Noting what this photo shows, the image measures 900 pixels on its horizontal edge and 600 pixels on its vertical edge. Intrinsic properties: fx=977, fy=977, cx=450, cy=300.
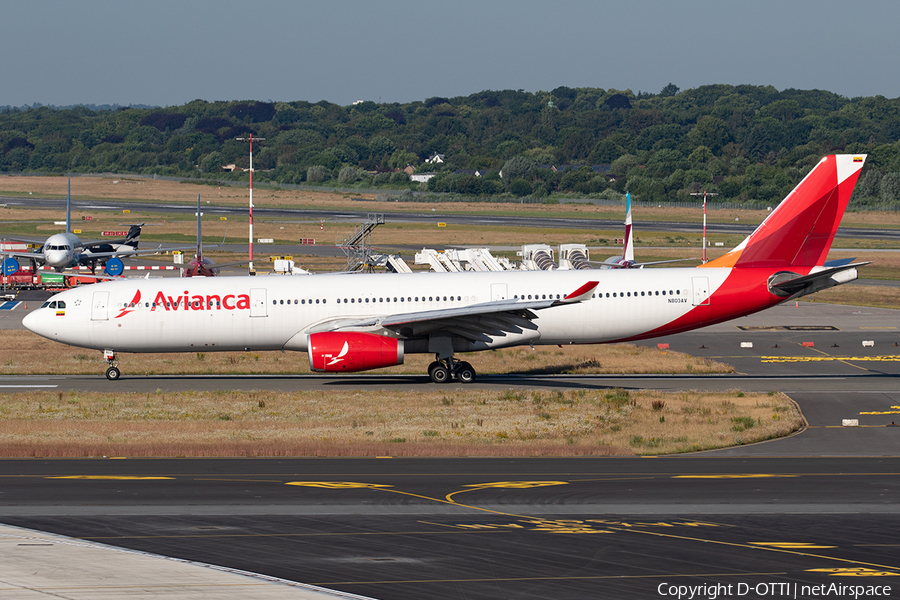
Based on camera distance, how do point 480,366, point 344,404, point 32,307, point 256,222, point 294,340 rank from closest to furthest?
point 344,404 < point 294,340 < point 480,366 < point 32,307 < point 256,222

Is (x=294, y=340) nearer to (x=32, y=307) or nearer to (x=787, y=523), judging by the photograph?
(x=787, y=523)

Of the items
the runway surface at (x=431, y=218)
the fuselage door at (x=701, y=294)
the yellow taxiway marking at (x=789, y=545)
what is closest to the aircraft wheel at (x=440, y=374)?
the fuselage door at (x=701, y=294)

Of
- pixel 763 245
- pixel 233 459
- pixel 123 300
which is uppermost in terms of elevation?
pixel 763 245

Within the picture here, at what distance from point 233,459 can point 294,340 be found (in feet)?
41.4

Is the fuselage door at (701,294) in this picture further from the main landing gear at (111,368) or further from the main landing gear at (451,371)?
the main landing gear at (111,368)

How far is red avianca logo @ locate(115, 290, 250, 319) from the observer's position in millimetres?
36969

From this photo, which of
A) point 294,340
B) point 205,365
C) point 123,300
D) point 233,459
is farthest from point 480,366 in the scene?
point 233,459

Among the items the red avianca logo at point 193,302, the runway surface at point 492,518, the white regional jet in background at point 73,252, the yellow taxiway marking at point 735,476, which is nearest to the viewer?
the runway surface at point 492,518

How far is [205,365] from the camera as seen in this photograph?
42844 millimetres

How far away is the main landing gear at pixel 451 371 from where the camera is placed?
37375 millimetres

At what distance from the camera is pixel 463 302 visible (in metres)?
37.4

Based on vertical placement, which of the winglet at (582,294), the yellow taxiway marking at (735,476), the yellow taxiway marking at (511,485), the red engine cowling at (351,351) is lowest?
the yellow taxiway marking at (511,485)

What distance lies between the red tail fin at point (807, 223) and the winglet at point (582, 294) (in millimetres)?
6015

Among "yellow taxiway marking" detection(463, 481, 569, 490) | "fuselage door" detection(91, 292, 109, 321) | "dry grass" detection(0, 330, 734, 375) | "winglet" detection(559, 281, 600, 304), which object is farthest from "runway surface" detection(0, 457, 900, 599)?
"dry grass" detection(0, 330, 734, 375)
